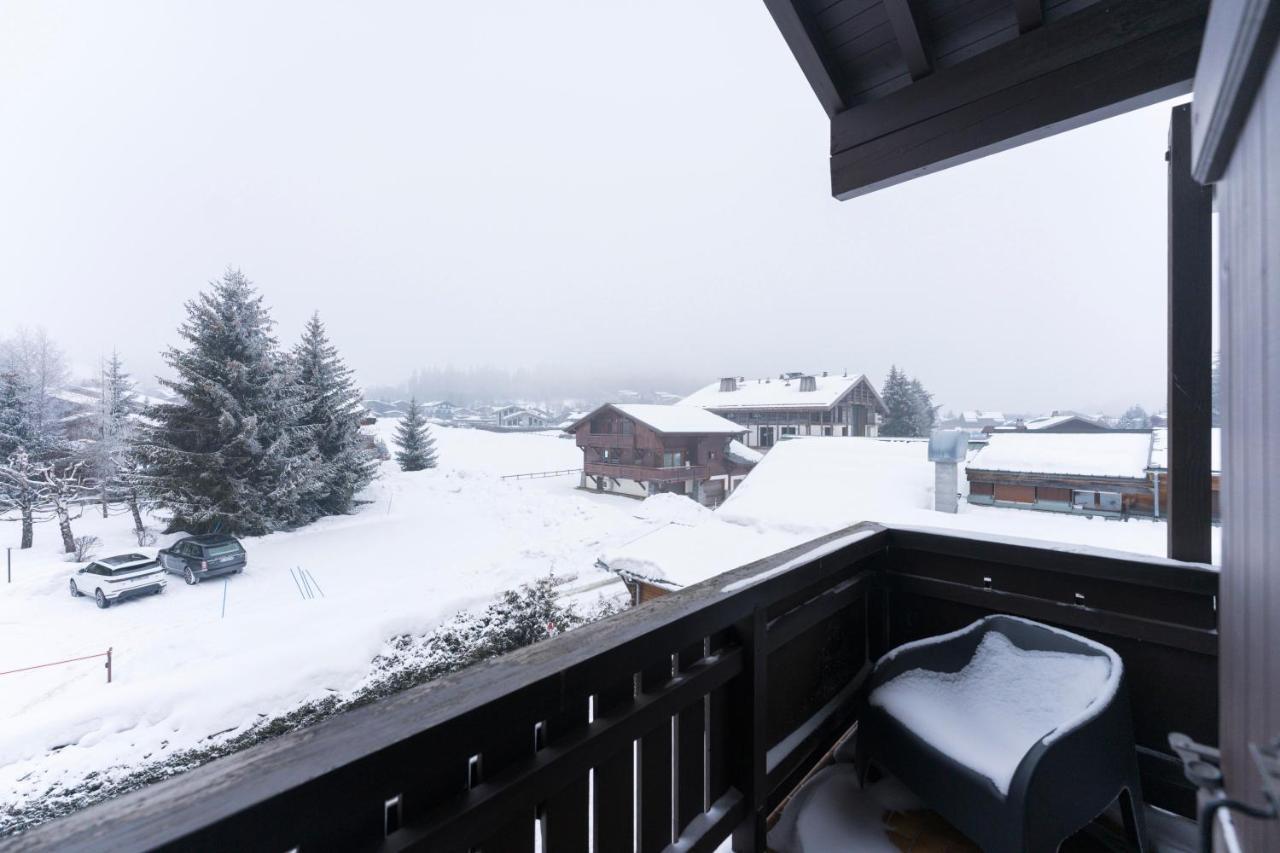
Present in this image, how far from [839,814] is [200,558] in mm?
9630

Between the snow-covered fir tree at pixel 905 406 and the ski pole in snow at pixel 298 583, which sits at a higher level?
the snow-covered fir tree at pixel 905 406

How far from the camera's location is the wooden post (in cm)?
112

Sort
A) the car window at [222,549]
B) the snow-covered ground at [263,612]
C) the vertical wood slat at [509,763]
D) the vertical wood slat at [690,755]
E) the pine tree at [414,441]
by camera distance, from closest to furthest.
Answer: the vertical wood slat at [509,763], the vertical wood slat at [690,755], the snow-covered ground at [263,612], the car window at [222,549], the pine tree at [414,441]

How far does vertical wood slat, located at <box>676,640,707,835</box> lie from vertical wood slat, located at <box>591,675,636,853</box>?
0.12 m

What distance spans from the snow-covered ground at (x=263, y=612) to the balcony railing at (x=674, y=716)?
5.77m

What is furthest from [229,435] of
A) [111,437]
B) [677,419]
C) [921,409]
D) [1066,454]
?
[921,409]

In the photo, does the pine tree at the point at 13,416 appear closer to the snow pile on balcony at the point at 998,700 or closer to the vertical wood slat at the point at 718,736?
the vertical wood slat at the point at 718,736

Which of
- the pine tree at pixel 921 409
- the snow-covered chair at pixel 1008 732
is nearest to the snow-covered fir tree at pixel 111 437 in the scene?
the snow-covered chair at pixel 1008 732

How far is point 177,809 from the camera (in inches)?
14.2

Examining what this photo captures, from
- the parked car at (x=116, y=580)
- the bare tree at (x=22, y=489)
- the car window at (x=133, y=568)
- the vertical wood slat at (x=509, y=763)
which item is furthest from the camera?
the bare tree at (x=22, y=489)

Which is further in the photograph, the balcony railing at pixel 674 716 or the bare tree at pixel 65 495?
the bare tree at pixel 65 495

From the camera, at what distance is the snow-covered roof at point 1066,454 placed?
3.36 meters

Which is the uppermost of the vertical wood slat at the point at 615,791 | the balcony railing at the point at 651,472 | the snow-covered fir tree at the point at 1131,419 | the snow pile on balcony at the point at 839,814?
the snow-covered fir tree at the point at 1131,419

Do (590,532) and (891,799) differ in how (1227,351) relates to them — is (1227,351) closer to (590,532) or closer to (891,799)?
(891,799)
